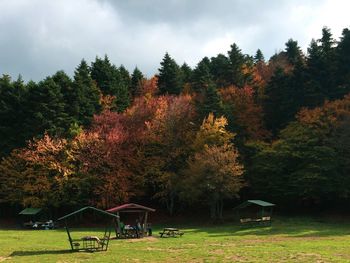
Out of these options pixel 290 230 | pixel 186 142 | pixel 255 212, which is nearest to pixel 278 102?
pixel 186 142

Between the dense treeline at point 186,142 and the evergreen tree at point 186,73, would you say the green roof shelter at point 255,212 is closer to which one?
the dense treeline at point 186,142

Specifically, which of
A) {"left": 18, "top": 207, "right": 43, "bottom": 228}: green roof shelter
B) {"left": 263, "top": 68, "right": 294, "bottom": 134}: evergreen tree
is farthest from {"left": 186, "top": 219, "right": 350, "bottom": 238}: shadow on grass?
{"left": 18, "top": 207, "right": 43, "bottom": 228}: green roof shelter

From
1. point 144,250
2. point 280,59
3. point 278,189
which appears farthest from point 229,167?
point 280,59

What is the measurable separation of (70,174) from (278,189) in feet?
80.5

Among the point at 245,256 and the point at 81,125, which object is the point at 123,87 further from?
the point at 245,256

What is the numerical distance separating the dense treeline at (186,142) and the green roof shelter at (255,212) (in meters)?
2.00

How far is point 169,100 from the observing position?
204 ft

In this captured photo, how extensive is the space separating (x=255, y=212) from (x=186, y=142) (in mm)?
12194

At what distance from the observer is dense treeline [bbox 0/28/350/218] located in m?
49.2

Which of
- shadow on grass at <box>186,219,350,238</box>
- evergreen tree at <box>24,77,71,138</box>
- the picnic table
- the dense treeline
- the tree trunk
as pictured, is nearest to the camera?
the picnic table

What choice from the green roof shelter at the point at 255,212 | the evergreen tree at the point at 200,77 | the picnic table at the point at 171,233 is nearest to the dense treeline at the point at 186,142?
the evergreen tree at the point at 200,77

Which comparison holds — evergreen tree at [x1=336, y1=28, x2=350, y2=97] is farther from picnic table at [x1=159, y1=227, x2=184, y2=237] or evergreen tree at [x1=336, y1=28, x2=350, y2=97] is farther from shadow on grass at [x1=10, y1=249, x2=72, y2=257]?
shadow on grass at [x1=10, y1=249, x2=72, y2=257]

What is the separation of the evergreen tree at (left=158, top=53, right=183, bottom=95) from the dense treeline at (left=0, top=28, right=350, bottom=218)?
6167 mm

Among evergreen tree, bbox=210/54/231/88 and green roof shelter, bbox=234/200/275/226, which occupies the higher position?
evergreen tree, bbox=210/54/231/88
